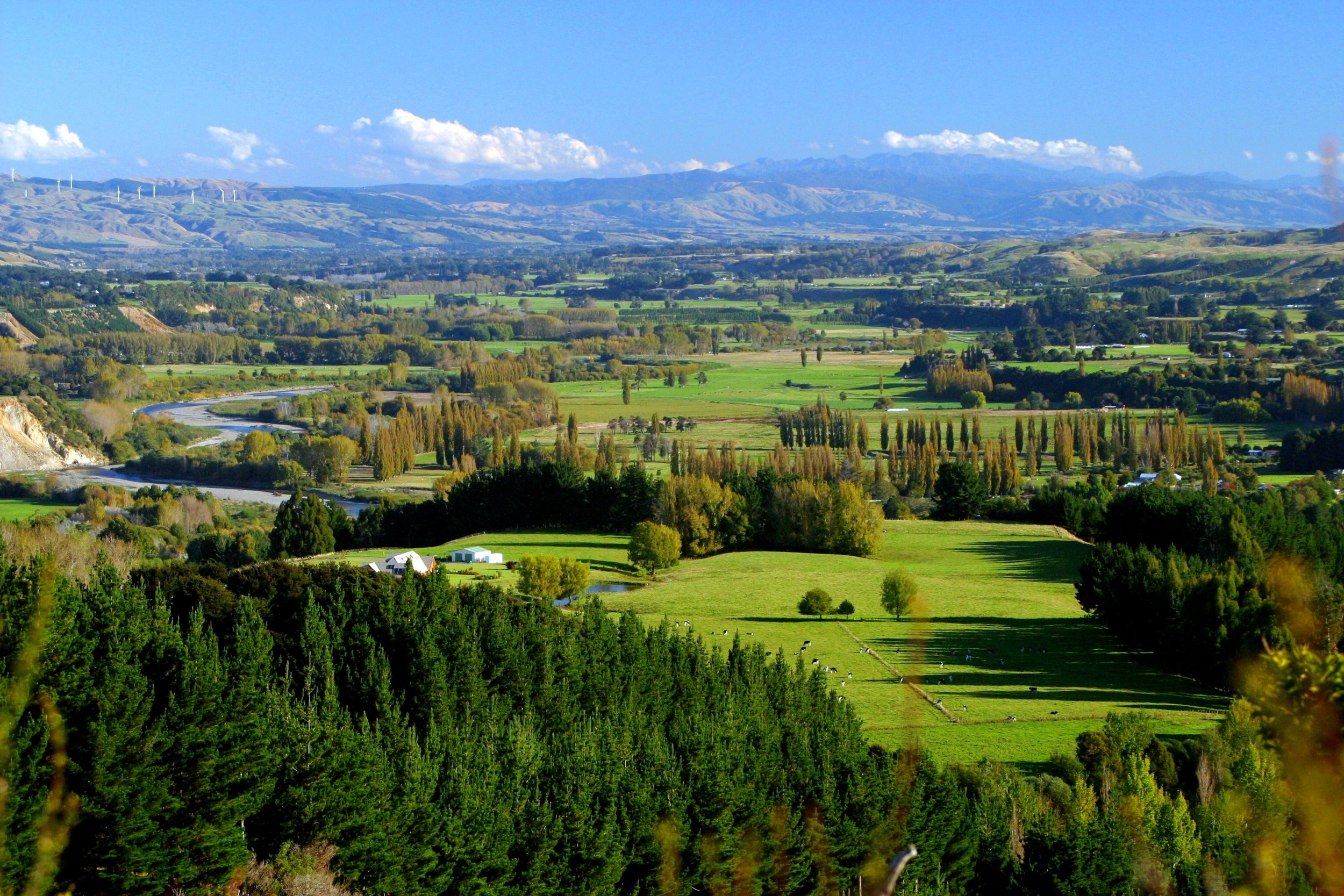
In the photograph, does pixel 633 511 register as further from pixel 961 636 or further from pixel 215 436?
pixel 215 436

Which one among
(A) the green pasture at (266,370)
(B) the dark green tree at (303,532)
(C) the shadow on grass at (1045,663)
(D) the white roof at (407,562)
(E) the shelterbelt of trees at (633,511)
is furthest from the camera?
(A) the green pasture at (266,370)

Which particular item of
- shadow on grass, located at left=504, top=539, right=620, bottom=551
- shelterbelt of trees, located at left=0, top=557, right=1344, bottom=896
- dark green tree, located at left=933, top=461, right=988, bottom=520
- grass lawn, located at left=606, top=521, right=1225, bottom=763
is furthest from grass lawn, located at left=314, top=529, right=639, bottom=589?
shelterbelt of trees, located at left=0, top=557, right=1344, bottom=896

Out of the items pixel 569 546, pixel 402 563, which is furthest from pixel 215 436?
pixel 402 563

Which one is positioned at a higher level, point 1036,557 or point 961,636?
point 961,636

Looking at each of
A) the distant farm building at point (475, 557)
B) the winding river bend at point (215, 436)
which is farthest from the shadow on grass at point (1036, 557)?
the winding river bend at point (215, 436)

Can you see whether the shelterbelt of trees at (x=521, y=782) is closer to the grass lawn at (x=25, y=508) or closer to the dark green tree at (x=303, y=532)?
the dark green tree at (x=303, y=532)

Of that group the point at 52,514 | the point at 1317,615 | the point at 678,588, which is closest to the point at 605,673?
the point at 1317,615
